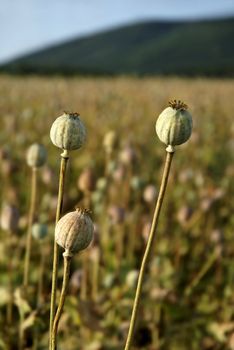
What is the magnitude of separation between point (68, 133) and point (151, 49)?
4689cm

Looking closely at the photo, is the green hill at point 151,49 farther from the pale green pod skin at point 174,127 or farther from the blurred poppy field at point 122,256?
the pale green pod skin at point 174,127

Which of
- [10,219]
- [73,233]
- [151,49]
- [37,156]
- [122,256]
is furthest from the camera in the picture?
[151,49]

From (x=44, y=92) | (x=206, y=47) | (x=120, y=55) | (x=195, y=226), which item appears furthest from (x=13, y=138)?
(x=120, y=55)

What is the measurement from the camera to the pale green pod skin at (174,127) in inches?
30.3

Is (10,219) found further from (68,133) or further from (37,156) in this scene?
(68,133)

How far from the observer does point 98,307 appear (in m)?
1.70

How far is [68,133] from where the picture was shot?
2.68 feet

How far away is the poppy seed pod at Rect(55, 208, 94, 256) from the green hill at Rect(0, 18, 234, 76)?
3373 cm

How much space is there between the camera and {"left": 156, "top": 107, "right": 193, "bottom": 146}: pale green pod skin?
771mm

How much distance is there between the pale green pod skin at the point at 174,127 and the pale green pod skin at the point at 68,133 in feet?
0.40

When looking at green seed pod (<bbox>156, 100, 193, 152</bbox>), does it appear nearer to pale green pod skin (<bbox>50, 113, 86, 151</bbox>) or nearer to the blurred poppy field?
pale green pod skin (<bbox>50, 113, 86, 151</bbox>)

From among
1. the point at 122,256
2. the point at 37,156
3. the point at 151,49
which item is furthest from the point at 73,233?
the point at 151,49

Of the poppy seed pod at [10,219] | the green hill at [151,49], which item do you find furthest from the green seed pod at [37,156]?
the green hill at [151,49]

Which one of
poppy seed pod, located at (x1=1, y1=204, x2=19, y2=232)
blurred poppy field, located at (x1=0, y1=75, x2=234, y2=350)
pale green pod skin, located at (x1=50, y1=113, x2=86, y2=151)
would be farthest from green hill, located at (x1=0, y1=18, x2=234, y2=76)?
pale green pod skin, located at (x1=50, y1=113, x2=86, y2=151)
